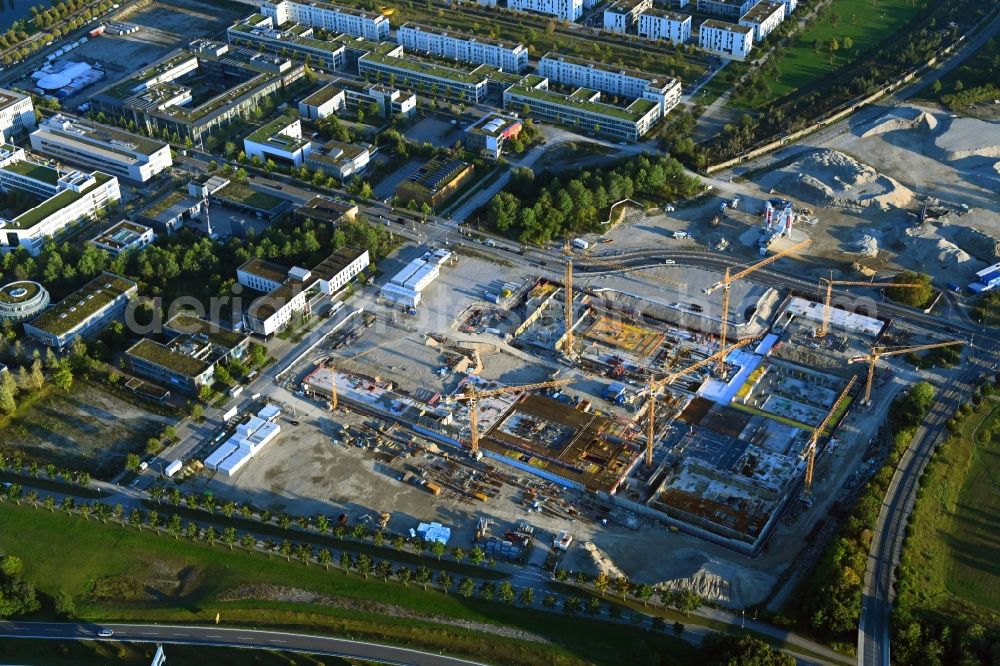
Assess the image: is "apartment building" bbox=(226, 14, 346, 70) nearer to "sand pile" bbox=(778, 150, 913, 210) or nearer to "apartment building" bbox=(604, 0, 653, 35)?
"apartment building" bbox=(604, 0, 653, 35)

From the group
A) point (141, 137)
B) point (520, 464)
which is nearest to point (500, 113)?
point (141, 137)

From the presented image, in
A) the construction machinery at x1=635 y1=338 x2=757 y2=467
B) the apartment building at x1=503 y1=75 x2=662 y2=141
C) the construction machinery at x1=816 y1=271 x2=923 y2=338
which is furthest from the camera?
the apartment building at x1=503 y1=75 x2=662 y2=141

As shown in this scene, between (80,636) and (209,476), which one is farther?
(209,476)

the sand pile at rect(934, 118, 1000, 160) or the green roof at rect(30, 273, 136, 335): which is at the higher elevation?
the sand pile at rect(934, 118, 1000, 160)

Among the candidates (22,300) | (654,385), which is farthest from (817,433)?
(22,300)

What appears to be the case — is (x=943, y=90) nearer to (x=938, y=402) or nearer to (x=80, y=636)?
(x=938, y=402)

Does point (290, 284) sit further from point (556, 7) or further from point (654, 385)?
point (556, 7)

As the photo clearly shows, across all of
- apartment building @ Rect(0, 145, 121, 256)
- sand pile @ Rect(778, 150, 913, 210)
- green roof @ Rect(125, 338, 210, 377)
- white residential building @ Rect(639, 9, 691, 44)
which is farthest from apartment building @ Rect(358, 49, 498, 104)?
green roof @ Rect(125, 338, 210, 377)
